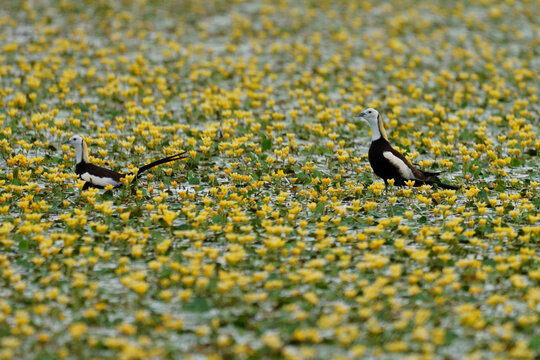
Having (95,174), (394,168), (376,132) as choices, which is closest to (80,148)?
(95,174)

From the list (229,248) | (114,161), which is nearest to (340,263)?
(229,248)

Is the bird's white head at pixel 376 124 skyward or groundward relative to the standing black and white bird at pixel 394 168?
skyward

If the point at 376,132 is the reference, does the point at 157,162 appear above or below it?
below

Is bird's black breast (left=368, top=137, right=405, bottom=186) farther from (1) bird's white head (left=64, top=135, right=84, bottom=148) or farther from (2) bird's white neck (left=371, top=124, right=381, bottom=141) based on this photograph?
(1) bird's white head (left=64, top=135, right=84, bottom=148)

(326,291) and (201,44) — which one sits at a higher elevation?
(201,44)

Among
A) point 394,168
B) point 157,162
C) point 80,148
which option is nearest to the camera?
point 394,168

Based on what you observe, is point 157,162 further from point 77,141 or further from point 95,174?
point 77,141

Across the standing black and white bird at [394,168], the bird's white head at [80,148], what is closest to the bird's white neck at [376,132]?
the standing black and white bird at [394,168]

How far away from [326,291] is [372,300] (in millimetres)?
430

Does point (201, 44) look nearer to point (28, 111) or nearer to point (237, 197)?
point (28, 111)

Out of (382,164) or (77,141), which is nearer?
(382,164)

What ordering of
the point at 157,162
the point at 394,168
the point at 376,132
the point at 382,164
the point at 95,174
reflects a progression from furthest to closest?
the point at 376,132 → the point at 157,162 → the point at 382,164 → the point at 394,168 → the point at 95,174

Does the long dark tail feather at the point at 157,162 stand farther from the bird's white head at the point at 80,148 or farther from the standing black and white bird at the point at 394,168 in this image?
the standing black and white bird at the point at 394,168

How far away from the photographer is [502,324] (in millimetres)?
6469
